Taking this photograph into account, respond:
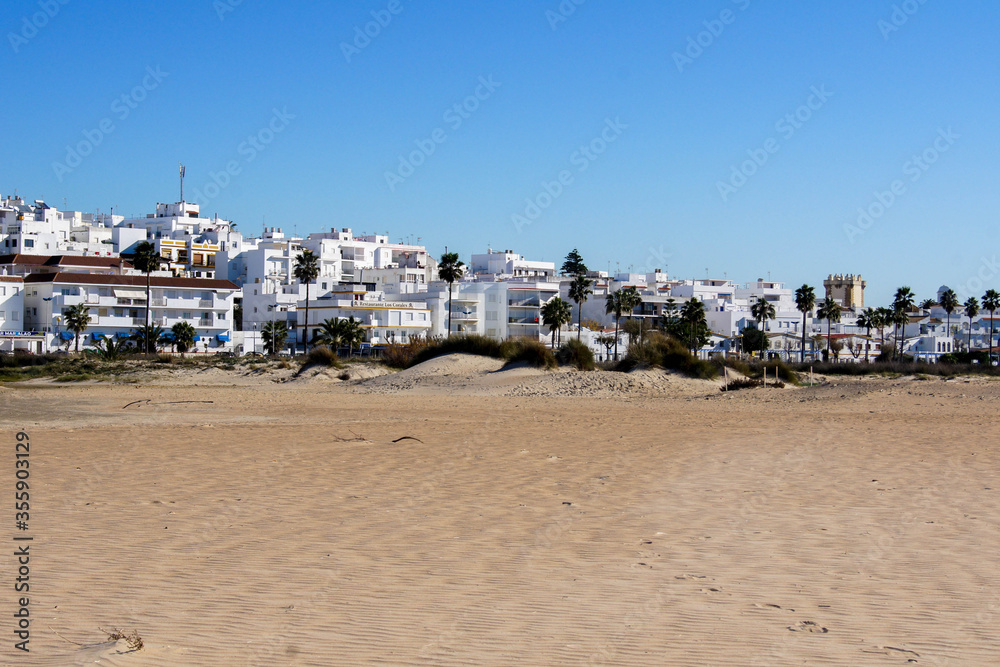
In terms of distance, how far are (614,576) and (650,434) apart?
12.2 metres

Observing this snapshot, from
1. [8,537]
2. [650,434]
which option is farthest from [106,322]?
[8,537]

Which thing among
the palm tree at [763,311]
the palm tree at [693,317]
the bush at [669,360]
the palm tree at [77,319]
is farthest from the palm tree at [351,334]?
the palm tree at [763,311]

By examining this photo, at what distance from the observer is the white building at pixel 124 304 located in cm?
6775

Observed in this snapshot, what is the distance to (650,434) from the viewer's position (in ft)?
64.4

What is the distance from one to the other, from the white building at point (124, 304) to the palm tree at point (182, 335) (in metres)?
2.77

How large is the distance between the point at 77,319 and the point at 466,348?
1336 inches

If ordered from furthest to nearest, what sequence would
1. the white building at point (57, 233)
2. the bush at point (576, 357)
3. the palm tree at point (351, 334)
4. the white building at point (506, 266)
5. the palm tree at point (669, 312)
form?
the white building at point (506, 266), the white building at point (57, 233), the palm tree at point (669, 312), the palm tree at point (351, 334), the bush at point (576, 357)

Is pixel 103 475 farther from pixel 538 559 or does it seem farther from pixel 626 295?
pixel 626 295

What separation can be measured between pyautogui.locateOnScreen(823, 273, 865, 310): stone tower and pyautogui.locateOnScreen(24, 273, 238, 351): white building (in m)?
87.3

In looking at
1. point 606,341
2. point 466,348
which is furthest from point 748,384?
point 606,341

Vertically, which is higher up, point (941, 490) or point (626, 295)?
point (626, 295)

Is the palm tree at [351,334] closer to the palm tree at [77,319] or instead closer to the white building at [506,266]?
the palm tree at [77,319]

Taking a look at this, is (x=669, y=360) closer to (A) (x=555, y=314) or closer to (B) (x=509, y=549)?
(A) (x=555, y=314)

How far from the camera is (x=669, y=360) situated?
4097 centimetres
